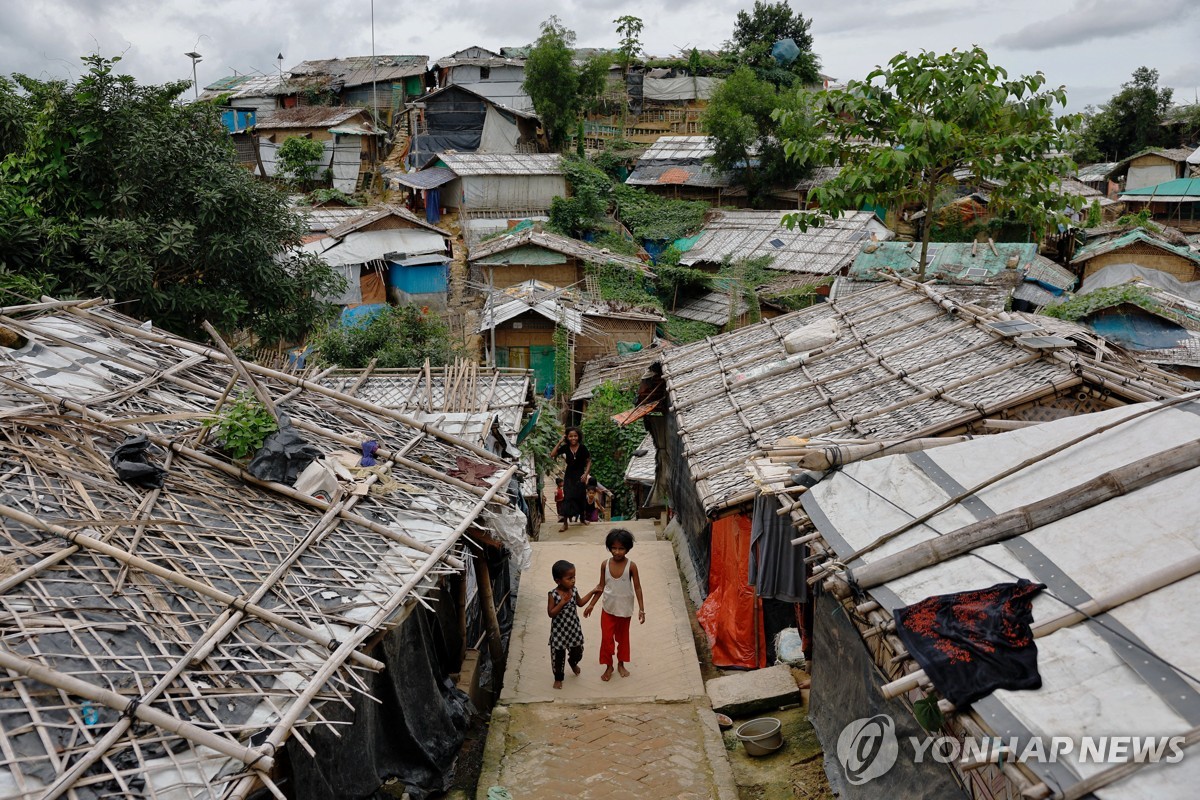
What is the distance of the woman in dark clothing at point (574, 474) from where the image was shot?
13227 millimetres

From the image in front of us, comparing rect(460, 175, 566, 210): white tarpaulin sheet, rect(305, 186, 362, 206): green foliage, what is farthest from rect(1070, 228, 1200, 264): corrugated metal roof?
rect(305, 186, 362, 206): green foliage

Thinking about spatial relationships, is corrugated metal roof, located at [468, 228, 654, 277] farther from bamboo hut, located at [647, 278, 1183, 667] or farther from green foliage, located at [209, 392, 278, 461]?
green foliage, located at [209, 392, 278, 461]

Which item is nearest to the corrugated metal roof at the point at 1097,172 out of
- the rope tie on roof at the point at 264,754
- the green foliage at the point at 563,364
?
the green foliage at the point at 563,364

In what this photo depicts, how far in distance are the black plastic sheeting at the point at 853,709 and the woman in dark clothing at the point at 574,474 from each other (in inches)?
258

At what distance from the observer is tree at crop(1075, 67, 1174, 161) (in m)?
48.2

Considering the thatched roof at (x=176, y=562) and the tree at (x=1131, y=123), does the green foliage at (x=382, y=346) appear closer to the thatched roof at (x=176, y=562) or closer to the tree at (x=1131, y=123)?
the thatched roof at (x=176, y=562)

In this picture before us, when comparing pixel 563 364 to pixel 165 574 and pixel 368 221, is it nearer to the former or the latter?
pixel 368 221

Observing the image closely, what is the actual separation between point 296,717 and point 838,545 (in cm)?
332

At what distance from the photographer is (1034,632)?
4.09m

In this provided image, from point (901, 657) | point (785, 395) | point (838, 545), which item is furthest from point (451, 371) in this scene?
point (901, 657)

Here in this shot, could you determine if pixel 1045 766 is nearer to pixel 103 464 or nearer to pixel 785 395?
pixel 103 464

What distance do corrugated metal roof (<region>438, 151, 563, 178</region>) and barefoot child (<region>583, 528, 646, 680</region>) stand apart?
3127cm

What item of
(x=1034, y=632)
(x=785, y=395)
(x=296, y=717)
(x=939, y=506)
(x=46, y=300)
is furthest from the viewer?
(x=785, y=395)

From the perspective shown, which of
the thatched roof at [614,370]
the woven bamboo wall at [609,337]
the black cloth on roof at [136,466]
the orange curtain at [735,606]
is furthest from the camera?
the woven bamboo wall at [609,337]
